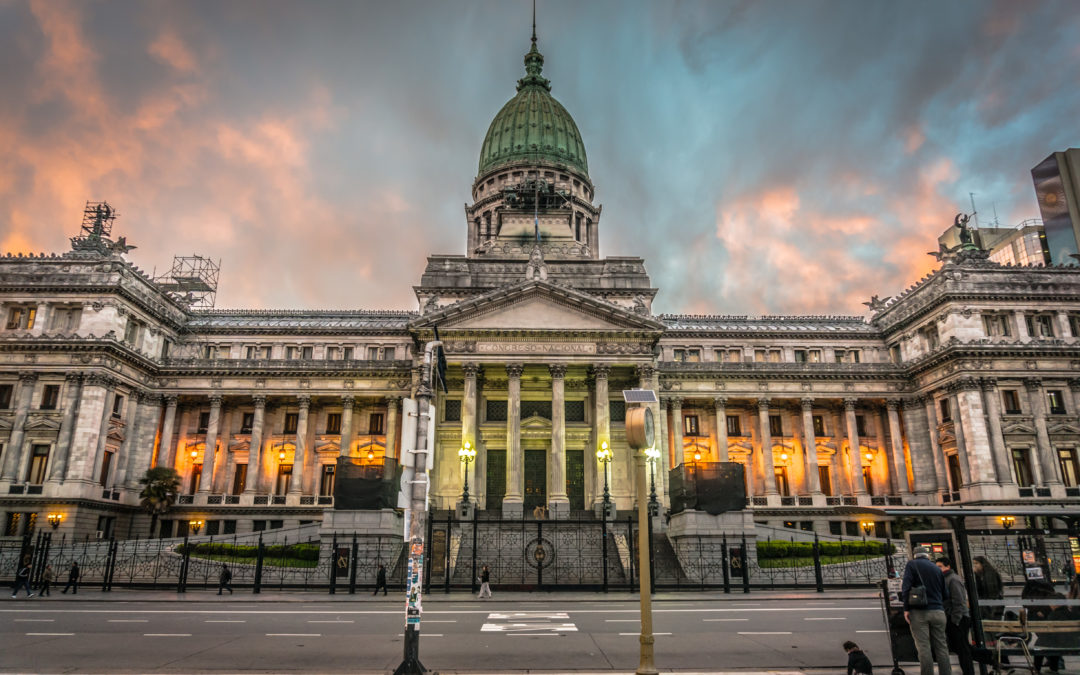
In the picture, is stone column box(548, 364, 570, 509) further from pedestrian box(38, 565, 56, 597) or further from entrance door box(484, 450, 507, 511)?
pedestrian box(38, 565, 56, 597)

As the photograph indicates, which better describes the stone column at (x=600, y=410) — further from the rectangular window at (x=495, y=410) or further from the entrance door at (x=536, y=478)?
the rectangular window at (x=495, y=410)

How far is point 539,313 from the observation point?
4956 cm

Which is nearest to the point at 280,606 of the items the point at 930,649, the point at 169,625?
the point at 169,625

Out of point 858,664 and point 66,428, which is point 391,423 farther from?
point 858,664

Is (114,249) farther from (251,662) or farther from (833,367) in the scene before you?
(833,367)

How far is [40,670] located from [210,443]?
46415mm

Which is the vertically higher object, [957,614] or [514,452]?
[514,452]

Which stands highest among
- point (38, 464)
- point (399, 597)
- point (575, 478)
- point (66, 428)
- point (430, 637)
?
point (66, 428)

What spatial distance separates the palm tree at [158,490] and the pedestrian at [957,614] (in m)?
49.6

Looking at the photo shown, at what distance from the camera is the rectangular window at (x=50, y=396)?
48.8 m

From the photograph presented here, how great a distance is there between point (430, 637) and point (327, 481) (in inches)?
1711

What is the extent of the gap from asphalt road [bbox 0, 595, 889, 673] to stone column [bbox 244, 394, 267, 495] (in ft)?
99.6

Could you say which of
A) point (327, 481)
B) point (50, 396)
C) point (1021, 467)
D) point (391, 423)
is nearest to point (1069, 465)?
point (1021, 467)

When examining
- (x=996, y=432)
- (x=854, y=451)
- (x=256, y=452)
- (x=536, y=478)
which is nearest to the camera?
(x=996, y=432)
